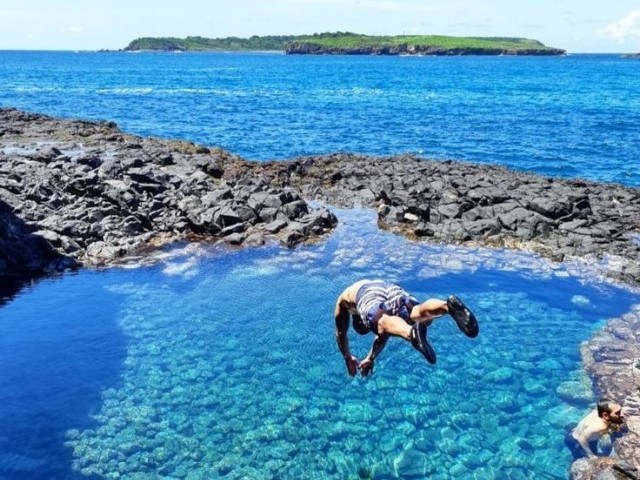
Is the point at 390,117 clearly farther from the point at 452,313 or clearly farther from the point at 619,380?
the point at 452,313

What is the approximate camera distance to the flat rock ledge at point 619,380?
1419 cm

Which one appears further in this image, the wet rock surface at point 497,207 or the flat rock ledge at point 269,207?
the wet rock surface at point 497,207

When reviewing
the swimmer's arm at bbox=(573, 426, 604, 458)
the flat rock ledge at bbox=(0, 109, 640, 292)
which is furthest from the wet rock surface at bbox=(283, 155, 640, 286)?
the swimmer's arm at bbox=(573, 426, 604, 458)

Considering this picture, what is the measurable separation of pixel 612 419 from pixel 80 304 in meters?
17.8

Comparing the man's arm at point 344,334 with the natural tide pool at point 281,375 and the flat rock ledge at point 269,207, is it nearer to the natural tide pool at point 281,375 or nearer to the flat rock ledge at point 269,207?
the natural tide pool at point 281,375

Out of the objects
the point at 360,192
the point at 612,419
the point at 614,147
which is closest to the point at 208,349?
the point at 612,419

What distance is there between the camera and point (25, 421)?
52.5 ft

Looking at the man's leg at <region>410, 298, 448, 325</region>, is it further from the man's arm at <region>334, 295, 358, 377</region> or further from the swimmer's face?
the swimmer's face

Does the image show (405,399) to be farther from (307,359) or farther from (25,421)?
(25,421)

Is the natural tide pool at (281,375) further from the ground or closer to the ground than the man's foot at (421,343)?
closer to the ground

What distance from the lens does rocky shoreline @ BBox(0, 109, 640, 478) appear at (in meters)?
25.8

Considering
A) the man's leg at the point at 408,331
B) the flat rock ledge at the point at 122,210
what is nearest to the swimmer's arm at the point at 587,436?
the man's leg at the point at 408,331

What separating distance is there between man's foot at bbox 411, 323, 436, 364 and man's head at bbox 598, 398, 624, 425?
287 inches

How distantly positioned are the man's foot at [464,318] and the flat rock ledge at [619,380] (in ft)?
21.4
